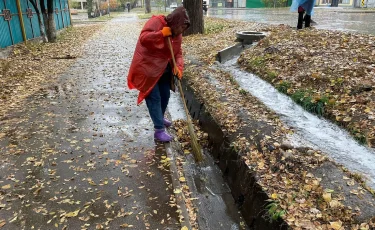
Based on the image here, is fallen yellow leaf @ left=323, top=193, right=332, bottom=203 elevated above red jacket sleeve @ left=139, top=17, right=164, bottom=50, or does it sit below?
below

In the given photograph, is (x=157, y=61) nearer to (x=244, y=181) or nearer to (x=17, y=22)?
(x=244, y=181)

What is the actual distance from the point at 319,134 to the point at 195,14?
32.8 ft

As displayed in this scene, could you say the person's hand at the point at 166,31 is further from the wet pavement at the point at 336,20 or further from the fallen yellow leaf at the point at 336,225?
the wet pavement at the point at 336,20

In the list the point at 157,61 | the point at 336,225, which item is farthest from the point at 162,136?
the point at 336,225

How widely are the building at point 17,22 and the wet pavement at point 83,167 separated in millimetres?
6031

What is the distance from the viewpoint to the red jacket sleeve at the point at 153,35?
12.5 feet

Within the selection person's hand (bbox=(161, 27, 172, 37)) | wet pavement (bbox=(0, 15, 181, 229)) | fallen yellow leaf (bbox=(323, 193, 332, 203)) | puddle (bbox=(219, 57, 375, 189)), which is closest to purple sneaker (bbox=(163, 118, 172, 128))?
wet pavement (bbox=(0, 15, 181, 229))

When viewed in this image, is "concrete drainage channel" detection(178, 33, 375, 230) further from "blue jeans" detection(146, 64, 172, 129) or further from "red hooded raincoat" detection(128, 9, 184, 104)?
"red hooded raincoat" detection(128, 9, 184, 104)

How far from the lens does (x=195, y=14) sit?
13562mm

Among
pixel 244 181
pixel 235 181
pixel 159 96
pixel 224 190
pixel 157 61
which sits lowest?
pixel 224 190

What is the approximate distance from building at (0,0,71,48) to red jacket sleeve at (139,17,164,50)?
9163mm

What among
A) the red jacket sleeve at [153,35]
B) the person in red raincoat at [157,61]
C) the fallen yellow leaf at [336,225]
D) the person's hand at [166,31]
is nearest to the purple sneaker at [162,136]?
the person in red raincoat at [157,61]

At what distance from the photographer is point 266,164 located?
3689mm

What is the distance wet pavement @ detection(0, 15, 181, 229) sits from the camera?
3.07m
